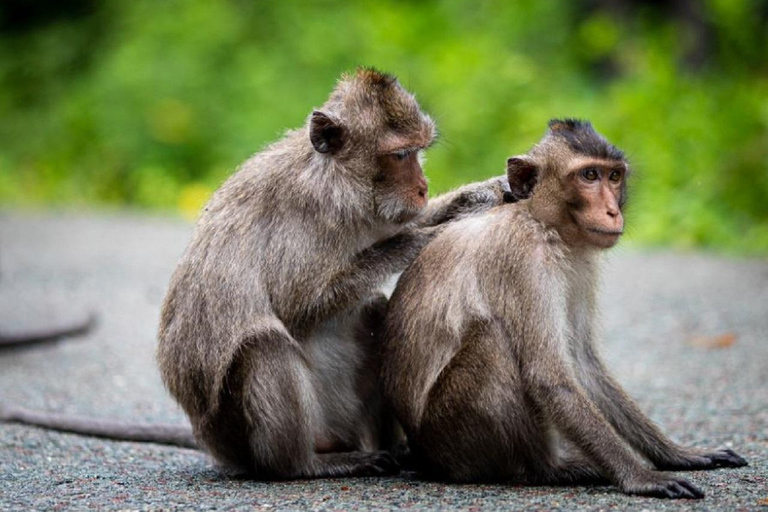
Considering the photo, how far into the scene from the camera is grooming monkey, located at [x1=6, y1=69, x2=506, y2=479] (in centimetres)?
589

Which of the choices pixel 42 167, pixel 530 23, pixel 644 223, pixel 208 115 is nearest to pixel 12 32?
pixel 42 167

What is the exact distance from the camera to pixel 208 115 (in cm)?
2031

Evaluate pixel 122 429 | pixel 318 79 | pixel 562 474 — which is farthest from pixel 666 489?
pixel 318 79

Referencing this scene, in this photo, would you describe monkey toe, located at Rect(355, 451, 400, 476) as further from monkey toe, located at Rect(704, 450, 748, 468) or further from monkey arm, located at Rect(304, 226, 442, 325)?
monkey toe, located at Rect(704, 450, 748, 468)

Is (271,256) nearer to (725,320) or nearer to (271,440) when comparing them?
(271,440)

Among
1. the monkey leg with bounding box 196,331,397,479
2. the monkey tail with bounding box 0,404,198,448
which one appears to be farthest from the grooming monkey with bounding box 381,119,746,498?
the monkey tail with bounding box 0,404,198,448

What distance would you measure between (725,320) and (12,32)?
58.1 feet

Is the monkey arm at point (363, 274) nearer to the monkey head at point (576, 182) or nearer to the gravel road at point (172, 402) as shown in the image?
the monkey head at point (576, 182)

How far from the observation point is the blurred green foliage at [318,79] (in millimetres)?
17266

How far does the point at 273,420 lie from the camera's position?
5.86 m

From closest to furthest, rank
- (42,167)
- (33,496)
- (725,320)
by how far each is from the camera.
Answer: (33,496) → (725,320) → (42,167)

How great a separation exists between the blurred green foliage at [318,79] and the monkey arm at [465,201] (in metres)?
9.31

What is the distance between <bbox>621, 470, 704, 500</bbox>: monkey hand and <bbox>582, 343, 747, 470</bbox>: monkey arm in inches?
25.5

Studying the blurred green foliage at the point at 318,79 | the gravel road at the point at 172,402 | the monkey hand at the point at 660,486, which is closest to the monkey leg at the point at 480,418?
the gravel road at the point at 172,402
